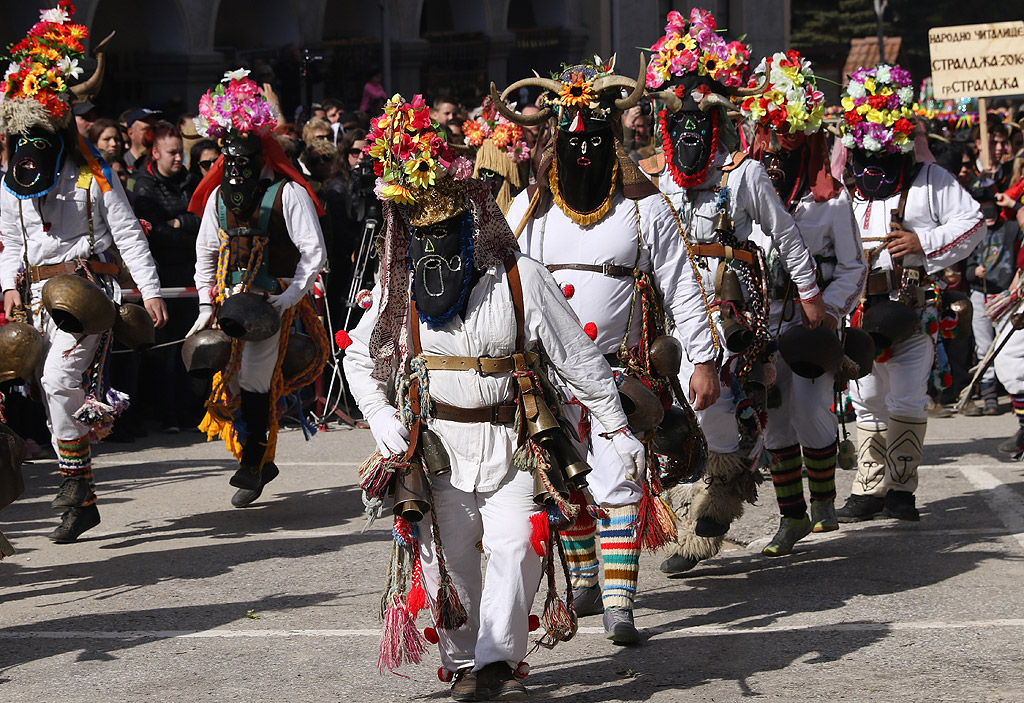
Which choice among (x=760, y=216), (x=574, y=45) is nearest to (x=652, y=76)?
(x=760, y=216)

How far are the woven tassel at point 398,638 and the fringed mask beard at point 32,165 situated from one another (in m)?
4.11

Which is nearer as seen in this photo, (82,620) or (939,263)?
(82,620)

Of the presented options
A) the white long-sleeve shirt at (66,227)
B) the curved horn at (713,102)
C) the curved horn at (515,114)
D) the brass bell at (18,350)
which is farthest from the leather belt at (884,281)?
the brass bell at (18,350)

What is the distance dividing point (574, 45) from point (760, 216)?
85.3ft

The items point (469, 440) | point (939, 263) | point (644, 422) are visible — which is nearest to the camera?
point (469, 440)

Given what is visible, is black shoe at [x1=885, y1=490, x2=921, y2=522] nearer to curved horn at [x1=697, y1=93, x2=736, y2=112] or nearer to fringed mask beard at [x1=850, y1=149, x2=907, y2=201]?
fringed mask beard at [x1=850, y1=149, x2=907, y2=201]

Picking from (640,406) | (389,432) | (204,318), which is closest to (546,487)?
(389,432)

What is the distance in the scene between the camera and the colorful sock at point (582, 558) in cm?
638

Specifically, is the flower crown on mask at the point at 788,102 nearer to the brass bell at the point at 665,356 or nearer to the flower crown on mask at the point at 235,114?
Result: the brass bell at the point at 665,356

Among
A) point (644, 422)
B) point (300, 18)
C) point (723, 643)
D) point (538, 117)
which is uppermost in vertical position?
point (300, 18)

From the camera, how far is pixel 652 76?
7.17 meters

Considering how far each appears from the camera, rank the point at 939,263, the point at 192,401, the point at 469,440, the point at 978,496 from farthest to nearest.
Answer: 1. the point at 192,401
2. the point at 978,496
3. the point at 939,263
4. the point at 469,440

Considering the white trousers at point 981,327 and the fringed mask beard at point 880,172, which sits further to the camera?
the white trousers at point 981,327

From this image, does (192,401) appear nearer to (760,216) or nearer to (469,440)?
(760,216)
